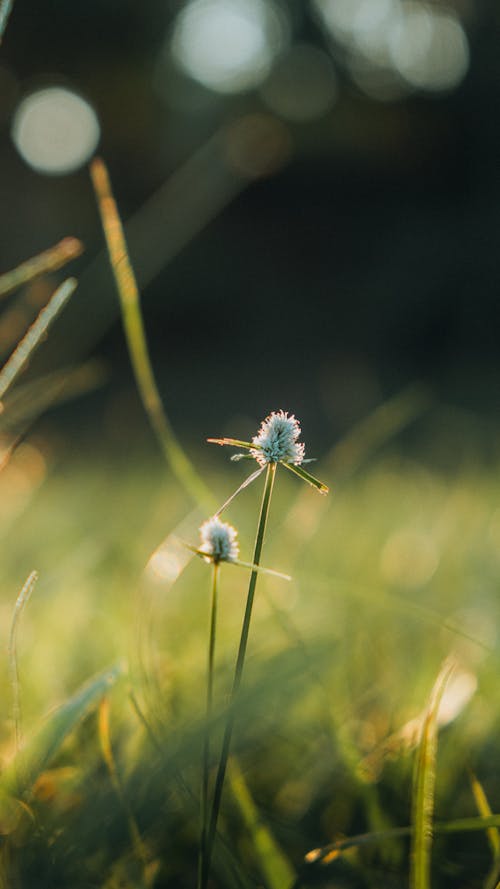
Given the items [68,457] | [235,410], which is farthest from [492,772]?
[235,410]

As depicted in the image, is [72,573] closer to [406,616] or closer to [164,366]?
[406,616]

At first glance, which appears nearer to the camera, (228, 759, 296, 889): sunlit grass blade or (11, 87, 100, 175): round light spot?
(228, 759, 296, 889): sunlit grass blade

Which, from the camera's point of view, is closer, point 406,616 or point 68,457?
point 406,616

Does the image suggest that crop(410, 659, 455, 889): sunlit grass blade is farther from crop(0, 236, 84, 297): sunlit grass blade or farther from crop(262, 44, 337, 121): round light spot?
crop(262, 44, 337, 121): round light spot

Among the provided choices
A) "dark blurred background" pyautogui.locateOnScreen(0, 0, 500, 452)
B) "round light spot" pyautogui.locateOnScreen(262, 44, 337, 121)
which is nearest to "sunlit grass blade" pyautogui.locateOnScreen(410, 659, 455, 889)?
"dark blurred background" pyautogui.locateOnScreen(0, 0, 500, 452)

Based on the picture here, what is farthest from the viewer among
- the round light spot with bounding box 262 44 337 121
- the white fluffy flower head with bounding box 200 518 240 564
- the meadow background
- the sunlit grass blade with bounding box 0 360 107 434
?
the round light spot with bounding box 262 44 337 121

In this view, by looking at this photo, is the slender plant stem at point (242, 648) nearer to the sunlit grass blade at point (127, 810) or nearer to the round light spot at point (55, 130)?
the sunlit grass blade at point (127, 810)
